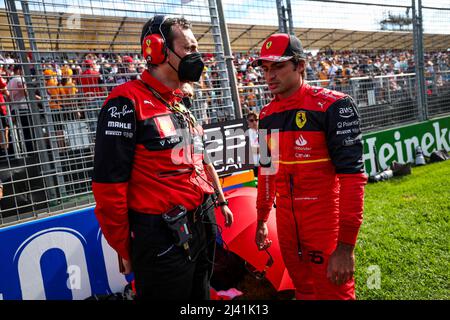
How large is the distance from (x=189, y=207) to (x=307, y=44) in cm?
733

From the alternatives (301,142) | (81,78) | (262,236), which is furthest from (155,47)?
(81,78)

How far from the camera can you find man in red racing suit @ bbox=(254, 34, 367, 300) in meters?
2.20

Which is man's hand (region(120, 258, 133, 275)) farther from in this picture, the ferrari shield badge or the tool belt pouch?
the ferrari shield badge

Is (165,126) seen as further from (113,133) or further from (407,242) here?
(407,242)

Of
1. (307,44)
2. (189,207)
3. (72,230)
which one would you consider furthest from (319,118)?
(307,44)

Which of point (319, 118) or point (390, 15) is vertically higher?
point (390, 15)

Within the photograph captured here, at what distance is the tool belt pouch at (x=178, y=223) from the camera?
1.99m

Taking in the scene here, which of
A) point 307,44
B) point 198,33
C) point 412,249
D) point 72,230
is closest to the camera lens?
point 72,230

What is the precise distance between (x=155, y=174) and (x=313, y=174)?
1056 mm

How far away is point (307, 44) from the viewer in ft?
27.8

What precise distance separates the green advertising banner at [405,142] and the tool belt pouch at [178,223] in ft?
21.6

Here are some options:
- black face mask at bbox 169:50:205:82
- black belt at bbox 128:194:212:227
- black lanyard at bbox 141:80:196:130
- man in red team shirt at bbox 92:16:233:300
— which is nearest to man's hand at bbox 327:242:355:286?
man in red team shirt at bbox 92:16:233:300

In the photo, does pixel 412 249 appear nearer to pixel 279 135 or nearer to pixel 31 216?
pixel 279 135

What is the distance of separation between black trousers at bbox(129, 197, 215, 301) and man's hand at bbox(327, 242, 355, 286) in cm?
83
